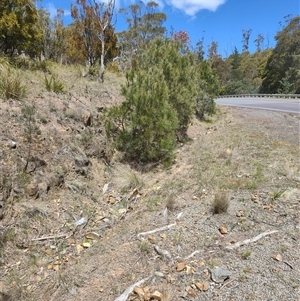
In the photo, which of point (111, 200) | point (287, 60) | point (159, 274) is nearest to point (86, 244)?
point (111, 200)

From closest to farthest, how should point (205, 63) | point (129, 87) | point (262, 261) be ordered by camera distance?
point (262, 261) → point (129, 87) → point (205, 63)

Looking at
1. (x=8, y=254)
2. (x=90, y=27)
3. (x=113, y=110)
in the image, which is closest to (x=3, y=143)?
(x=8, y=254)

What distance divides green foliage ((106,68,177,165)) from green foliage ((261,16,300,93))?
22.1 metres

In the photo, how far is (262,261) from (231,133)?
5.16 meters

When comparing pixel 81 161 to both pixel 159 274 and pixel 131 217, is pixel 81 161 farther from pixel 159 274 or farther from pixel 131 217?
pixel 159 274

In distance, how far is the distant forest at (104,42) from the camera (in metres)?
6.93

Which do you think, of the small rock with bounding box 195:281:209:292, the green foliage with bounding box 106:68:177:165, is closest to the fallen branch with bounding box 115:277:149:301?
the small rock with bounding box 195:281:209:292

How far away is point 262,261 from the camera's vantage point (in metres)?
2.51

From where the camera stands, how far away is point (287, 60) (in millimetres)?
26016

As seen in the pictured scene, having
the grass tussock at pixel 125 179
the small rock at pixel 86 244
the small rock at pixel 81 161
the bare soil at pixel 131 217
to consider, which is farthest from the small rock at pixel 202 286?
the small rock at pixel 81 161

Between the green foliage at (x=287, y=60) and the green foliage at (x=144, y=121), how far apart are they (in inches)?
869

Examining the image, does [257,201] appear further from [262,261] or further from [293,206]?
[262,261]

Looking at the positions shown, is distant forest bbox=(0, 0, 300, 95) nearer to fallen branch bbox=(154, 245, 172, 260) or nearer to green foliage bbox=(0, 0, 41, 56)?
green foliage bbox=(0, 0, 41, 56)

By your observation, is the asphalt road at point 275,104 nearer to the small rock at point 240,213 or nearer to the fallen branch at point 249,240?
the small rock at point 240,213
